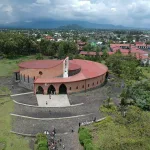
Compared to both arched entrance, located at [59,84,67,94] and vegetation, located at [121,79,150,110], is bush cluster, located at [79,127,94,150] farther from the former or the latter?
arched entrance, located at [59,84,67,94]

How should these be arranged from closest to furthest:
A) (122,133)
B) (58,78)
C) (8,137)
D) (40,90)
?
(122,133)
(8,137)
(40,90)
(58,78)

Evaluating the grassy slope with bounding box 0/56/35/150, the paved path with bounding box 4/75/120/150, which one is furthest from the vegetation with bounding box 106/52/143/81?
the grassy slope with bounding box 0/56/35/150

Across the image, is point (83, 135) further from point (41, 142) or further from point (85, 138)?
point (41, 142)

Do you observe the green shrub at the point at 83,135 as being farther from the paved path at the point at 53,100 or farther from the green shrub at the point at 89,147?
the paved path at the point at 53,100

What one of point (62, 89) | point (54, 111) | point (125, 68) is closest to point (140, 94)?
point (125, 68)

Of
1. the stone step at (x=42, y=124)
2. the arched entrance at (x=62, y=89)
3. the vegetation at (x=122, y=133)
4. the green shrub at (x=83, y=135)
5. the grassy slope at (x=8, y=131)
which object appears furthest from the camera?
the arched entrance at (x=62, y=89)

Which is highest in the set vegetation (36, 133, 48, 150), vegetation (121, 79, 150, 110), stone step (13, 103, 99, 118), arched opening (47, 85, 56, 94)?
vegetation (121, 79, 150, 110)

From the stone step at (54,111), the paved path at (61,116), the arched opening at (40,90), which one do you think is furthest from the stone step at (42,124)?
the arched opening at (40,90)

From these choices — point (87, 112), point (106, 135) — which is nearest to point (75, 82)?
point (87, 112)

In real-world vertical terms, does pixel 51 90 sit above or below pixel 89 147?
above
